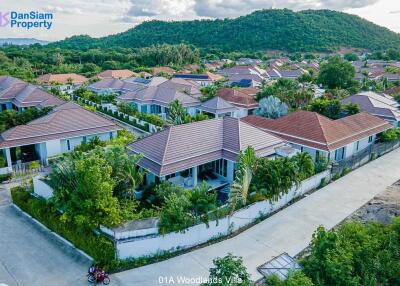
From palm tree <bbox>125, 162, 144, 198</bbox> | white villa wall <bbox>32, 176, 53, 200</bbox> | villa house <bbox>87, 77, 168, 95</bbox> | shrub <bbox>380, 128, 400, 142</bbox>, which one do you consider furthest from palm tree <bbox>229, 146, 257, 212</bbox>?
villa house <bbox>87, 77, 168, 95</bbox>

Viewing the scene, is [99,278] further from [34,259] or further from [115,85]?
[115,85]

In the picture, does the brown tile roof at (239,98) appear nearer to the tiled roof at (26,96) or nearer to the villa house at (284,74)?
the tiled roof at (26,96)

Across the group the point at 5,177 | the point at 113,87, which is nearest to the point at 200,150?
the point at 5,177

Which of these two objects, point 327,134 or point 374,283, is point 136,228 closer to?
point 374,283

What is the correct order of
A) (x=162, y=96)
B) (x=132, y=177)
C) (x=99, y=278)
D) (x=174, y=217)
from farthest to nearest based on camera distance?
(x=162, y=96) → (x=132, y=177) → (x=174, y=217) → (x=99, y=278)

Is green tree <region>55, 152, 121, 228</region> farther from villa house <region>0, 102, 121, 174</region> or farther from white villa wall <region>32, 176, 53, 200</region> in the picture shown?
villa house <region>0, 102, 121, 174</region>

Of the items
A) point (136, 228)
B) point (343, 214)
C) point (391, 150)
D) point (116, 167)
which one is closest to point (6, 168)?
point (116, 167)

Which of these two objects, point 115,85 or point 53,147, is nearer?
point 53,147
